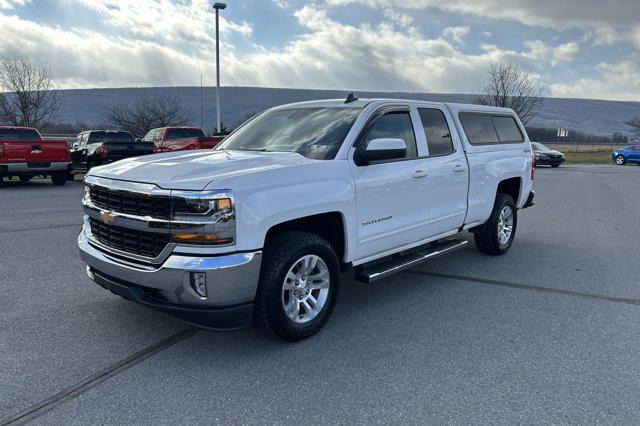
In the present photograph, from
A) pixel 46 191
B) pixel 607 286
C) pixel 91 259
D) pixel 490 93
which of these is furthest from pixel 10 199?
pixel 490 93

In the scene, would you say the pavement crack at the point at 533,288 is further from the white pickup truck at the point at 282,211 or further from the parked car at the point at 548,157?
the parked car at the point at 548,157

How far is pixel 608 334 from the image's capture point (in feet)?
13.0

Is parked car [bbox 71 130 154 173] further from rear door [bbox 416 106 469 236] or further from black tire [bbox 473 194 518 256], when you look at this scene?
rear door [bbox 416 106 469 236]

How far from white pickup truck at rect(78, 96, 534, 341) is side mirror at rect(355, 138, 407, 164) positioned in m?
0.01

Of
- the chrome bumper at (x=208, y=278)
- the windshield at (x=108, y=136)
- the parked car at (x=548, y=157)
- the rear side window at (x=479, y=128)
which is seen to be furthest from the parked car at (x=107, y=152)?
the parked car at (x=548, y=157)

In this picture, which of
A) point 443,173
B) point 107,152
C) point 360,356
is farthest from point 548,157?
point 360,356

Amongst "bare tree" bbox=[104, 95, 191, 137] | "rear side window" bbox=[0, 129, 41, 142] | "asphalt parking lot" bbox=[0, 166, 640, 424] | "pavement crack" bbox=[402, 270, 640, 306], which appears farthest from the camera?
"bare tree" bbox=[104, 95, 191, 137]

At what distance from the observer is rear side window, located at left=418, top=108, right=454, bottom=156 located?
5.17m

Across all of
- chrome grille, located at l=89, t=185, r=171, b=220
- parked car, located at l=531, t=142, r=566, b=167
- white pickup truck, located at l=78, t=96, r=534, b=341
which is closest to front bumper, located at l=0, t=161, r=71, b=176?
white pickup truck, located at l=78, t=96, r=534, b=341

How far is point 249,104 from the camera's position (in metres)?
113

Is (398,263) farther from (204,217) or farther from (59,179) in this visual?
(59,179)

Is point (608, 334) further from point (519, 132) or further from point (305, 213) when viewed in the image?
point (519, 132)

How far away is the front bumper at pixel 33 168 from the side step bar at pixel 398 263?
1279 centimetres

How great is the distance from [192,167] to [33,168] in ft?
41.6
